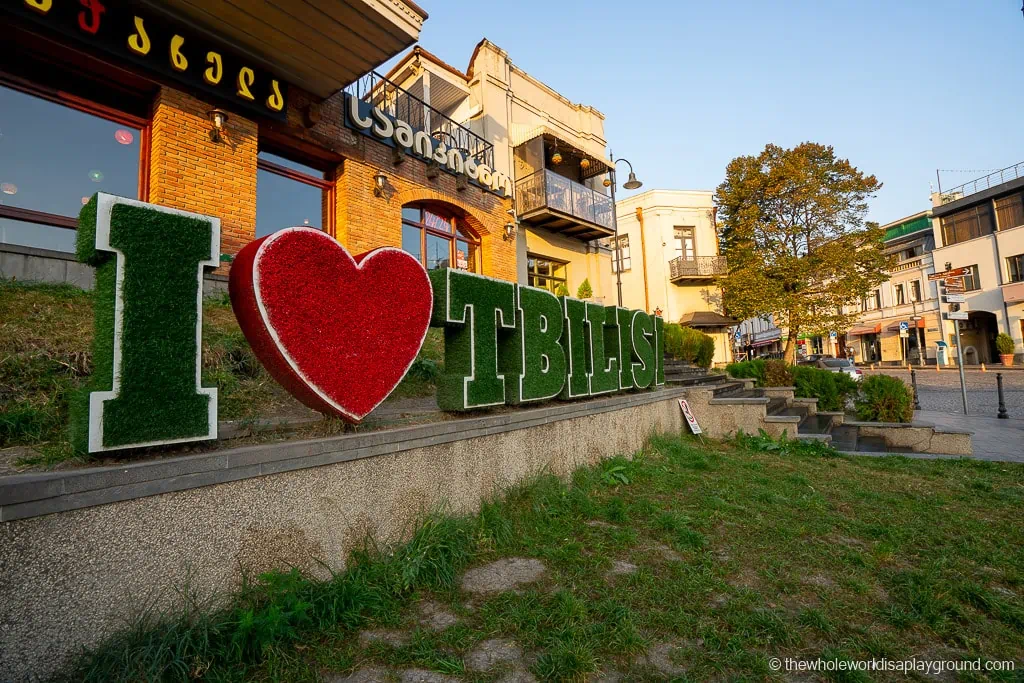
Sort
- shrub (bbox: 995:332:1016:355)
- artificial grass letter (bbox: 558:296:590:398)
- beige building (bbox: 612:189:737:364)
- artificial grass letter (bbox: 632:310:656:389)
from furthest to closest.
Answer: shrub (bbox: 995:332:1016:355) < beige building (bbox: 612:189:737:364) < artificial grass letter (bbox: 632:310:656:389) < artificial grass letter (bbox: 558:296:590:398)

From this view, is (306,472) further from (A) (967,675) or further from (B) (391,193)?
(B) (391,193)

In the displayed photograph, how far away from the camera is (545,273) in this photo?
51.1ft

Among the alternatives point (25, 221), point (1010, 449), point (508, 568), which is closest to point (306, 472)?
point (508, 568)

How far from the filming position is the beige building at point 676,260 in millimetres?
24312

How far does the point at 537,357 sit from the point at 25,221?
23.0 ft

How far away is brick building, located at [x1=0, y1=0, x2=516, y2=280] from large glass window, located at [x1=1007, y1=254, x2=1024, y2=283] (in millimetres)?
41263

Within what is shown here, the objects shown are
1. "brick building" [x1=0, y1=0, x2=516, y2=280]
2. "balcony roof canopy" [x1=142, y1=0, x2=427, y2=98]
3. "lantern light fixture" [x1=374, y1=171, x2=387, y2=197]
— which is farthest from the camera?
"lantern light fixture" [x1=374, y1=171, x2=387, y2=197]

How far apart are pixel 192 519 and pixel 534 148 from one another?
14182mm

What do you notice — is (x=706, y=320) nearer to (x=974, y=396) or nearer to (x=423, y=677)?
(x=974, y=396)

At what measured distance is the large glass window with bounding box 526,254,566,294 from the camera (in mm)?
14992

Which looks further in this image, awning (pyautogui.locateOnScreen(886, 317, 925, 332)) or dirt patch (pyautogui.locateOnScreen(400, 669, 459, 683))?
awning (pyautogui.locateOnScreen(886, 317, 925, 332))

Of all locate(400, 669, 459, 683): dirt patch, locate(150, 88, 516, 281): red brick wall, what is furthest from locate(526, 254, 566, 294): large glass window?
locate(400, 669, 459, 683): dirt patch

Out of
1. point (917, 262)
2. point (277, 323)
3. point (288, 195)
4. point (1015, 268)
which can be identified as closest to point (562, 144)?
point (288, 195)

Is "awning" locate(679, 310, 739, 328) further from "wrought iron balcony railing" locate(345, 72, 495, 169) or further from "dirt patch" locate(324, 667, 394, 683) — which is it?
"dirt patch" locate(324, 667, 394, 683)
